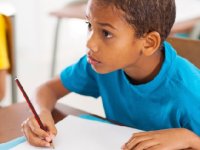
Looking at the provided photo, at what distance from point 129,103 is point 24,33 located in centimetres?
253

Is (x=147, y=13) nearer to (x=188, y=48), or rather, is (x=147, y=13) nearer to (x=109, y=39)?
(x=109, y=39)

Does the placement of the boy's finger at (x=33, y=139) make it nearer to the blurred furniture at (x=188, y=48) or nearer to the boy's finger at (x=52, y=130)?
the boy's finger at (x=52, y=130)

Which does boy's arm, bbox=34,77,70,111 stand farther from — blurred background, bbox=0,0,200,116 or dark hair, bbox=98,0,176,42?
blurred background, bbox=0,0,200,116

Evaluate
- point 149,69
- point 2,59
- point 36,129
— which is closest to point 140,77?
point 149,69

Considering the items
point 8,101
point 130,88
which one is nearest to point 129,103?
point 130,88

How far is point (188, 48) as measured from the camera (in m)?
1.20

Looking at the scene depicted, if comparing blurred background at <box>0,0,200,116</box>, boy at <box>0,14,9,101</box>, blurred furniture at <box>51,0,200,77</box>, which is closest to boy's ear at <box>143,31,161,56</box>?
boy at <box>0,14,9,101</box>

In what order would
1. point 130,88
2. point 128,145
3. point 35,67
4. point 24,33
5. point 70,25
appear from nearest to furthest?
point 128,145 → point 130,88 → point 35,67 → point 24,33 → point 70,25

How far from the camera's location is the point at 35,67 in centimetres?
317

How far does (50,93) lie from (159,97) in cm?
35

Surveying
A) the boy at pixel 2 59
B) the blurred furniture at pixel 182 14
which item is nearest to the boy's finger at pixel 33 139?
the boy at pixel 2 59

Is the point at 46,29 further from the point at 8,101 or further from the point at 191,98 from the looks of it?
the point at 191,98

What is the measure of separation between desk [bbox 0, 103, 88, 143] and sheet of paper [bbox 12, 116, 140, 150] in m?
0.07

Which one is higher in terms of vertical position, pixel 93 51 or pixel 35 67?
pixel 93 51
